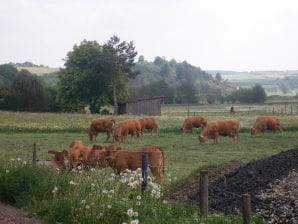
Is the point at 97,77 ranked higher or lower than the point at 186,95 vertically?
higher

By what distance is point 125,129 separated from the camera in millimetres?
32906

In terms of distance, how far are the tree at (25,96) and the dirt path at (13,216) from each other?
68.5 m

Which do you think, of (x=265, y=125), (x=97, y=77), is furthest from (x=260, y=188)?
(x=97, y=77)

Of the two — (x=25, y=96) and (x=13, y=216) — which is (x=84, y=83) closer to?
A: (x=25, y=96)

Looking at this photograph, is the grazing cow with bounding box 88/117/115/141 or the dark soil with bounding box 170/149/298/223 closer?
the dark soil with bounding box 170/149/298/223

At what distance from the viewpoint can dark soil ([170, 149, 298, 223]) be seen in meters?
10.1

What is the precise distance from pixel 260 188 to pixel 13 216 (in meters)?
5.24

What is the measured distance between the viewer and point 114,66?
76562 mm

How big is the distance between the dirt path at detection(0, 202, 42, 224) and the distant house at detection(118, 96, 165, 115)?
61.0 metres

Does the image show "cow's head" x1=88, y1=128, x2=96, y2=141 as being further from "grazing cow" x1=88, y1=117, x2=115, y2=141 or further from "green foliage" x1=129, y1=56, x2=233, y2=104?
"green foliage" x1=129, y1=56, x2=233, y2=104

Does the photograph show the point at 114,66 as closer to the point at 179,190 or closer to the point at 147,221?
the point at 179,190

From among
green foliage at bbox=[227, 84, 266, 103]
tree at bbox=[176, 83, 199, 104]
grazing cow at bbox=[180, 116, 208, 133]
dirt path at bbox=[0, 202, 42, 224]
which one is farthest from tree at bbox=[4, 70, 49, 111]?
dirt path at bbox=[0, 202, 42, 224]

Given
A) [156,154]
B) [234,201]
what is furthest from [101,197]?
[156,154]

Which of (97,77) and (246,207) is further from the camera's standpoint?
(97,77)
